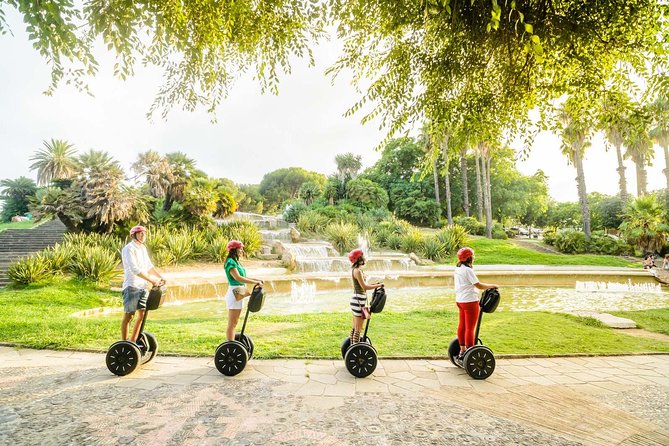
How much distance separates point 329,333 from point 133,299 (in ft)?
10.1

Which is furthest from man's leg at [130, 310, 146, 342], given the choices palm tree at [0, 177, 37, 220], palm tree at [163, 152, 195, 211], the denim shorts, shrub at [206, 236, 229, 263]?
palm tree at [0, 177, 37, 220]

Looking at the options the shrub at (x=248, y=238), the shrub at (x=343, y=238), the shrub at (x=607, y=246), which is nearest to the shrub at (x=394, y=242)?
the shrub at (x=343, y=238)

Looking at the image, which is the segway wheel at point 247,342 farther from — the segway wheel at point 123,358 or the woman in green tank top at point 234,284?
the segway wheel at point 123,358

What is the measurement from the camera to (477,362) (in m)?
4.02

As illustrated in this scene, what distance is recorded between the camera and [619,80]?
3295mm

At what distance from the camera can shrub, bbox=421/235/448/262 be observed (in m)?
20.4

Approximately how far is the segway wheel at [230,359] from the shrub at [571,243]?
26360 mm

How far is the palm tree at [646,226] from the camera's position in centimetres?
2036

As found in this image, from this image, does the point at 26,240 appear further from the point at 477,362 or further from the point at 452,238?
the point at 452,238

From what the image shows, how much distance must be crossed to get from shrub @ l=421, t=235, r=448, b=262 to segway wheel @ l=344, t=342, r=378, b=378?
17.0 metres

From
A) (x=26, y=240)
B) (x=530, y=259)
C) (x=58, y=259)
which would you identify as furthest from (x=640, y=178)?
(x=26, y=240)

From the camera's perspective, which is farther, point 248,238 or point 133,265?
point 248,238

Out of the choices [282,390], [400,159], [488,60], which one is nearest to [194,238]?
[282,390]

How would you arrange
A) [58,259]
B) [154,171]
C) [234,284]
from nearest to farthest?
[234,284]
[58,259]
[154,171]
